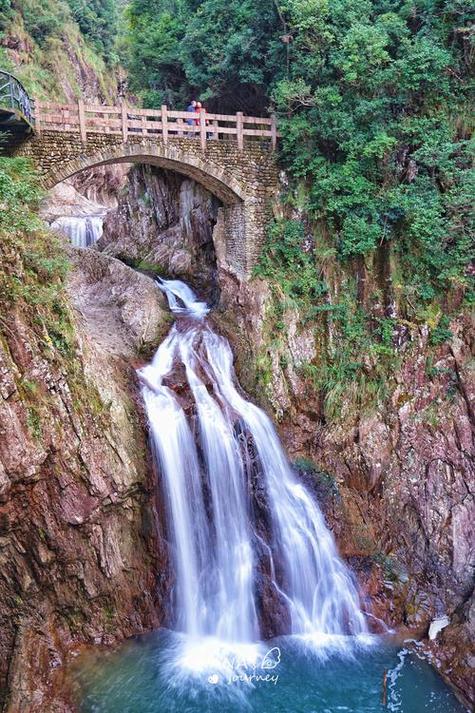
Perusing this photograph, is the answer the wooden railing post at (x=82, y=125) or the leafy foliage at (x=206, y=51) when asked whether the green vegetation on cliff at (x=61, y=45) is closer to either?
the leafy foliage at (x=206, y=51)

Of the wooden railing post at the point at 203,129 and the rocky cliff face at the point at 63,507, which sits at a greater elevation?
the wooden railing post at the point at 203,129

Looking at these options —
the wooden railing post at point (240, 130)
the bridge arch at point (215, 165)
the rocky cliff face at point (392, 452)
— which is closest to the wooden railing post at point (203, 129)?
the bridge arch at point (215, 165)

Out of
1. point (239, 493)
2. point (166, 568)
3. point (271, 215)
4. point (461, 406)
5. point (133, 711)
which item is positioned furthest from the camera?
point (271, 215)

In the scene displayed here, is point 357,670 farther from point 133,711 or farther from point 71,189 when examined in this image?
point 71,189

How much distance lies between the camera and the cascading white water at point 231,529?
384 inches

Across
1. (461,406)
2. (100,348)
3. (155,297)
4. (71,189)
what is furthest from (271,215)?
(71,189)

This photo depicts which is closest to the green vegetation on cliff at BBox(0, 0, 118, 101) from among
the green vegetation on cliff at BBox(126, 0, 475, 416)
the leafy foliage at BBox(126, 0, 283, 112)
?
the leafy foliage at BBox(126, 0, 283, 112)

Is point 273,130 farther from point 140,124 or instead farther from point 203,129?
point 140,124

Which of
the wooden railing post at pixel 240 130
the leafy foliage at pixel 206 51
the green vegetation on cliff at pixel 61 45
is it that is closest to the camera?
the wooden railing post at pixel 240 130

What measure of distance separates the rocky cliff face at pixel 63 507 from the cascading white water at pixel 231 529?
21.2 inches

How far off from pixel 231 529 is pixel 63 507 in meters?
3.58

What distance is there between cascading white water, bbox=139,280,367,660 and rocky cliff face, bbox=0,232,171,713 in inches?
21.2

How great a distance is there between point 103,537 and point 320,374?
21.5 feet

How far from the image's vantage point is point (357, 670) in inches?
351
